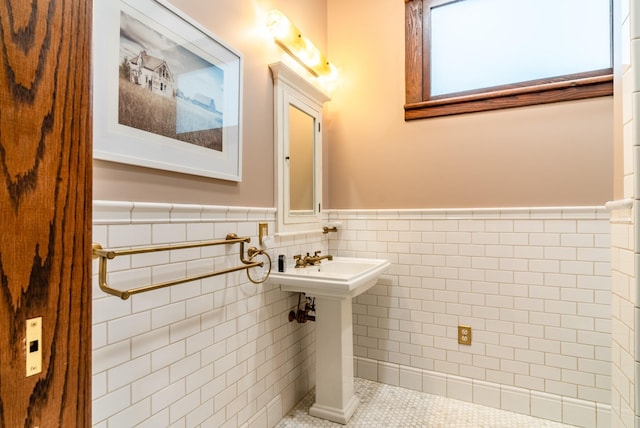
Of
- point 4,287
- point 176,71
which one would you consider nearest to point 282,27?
point 176,71

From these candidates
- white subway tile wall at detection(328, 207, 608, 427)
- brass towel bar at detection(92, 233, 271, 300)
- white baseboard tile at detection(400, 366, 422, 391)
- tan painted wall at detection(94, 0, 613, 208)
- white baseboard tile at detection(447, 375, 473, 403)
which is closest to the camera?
brass towel bar at detection(92, 233, 271, 300)

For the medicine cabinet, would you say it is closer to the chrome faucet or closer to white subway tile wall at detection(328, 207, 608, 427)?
the chrome faucet

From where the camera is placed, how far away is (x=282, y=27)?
1.79 metres

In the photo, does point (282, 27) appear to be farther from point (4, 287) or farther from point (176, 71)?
point (4, 287)

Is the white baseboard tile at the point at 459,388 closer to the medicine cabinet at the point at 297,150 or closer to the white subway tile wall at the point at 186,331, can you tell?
the white subway tile wall at the point at 186,331

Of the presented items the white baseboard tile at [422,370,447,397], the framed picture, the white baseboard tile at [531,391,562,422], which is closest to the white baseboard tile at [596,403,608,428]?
the white baseboard tile at [531,391,562,422]

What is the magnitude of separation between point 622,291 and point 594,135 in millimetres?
1173

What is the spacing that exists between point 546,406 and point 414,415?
78cm

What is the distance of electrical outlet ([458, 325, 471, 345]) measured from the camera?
2.07 m

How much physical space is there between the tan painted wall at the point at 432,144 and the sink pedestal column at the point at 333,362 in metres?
0.87

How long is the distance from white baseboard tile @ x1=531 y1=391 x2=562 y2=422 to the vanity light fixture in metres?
2.51

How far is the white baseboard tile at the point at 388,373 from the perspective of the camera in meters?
2.25

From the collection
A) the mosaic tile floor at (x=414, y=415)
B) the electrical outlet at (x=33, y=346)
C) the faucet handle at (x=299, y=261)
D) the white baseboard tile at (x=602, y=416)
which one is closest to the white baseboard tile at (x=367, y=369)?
the mosaic tile floor at (x=414, y=415)

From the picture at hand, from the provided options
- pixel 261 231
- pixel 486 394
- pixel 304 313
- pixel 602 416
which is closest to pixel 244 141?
pixel 261 231
